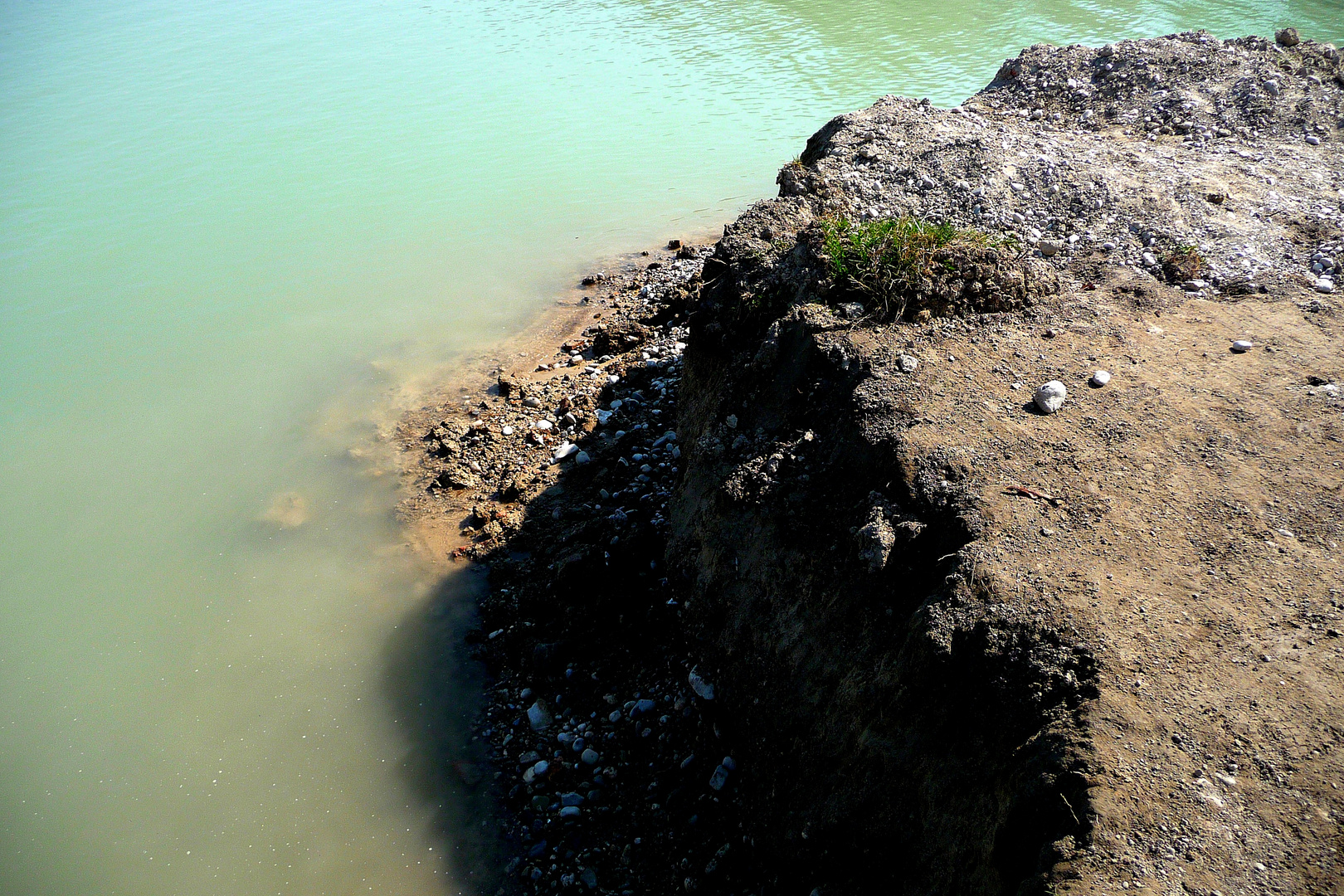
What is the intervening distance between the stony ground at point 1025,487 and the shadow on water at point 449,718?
0.53 ft

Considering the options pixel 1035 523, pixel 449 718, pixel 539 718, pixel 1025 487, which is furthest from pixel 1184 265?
pixel 449 718

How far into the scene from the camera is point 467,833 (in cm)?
489

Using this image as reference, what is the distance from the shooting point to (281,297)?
10664 mm

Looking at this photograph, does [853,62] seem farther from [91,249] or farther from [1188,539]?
[1188,539]

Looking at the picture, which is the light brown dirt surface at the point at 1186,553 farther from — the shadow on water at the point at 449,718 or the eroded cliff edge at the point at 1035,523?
the shadow on water at the point at 449,718

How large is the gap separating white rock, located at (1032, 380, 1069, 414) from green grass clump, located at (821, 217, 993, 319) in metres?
1.02

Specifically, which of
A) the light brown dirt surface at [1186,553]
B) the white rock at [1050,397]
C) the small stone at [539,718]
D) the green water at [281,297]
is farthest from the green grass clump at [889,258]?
the green water at [281,297]

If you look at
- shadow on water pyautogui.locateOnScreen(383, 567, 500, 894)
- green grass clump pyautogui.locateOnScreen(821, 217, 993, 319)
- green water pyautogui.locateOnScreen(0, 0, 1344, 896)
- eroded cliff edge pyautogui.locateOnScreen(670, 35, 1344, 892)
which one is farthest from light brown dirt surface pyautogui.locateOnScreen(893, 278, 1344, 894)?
green water pyautogui.locateOnScreen(0, 0, 1344, 896)

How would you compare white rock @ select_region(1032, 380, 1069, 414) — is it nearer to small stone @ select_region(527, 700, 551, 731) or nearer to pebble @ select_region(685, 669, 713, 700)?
pebble @ select_region(685, 669, 713, 700)

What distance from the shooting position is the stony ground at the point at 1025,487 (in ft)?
9.61

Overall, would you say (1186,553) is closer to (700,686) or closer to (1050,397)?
(1050,397)

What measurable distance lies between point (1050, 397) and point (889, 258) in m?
1.39

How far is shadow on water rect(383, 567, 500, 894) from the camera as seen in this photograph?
4832 mm

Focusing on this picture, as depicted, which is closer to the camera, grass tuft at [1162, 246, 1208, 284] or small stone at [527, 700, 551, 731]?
small stone at [527, 700, 551, 731]
